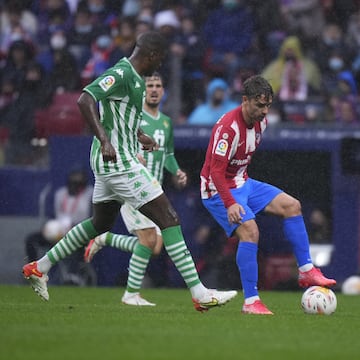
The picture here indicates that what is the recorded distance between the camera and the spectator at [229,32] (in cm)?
1889

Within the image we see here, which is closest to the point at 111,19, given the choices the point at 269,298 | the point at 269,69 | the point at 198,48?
the point at 198,48

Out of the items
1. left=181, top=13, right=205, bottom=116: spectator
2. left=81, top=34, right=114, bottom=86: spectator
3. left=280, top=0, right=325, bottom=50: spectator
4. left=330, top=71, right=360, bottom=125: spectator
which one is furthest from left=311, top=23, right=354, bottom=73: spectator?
left=81, top=34, right=114, bottom=86: spectator

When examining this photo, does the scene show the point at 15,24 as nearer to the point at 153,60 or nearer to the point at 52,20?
the point at 52,20

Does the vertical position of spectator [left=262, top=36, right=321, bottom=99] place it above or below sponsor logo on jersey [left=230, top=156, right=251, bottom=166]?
above

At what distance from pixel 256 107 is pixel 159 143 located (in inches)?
102

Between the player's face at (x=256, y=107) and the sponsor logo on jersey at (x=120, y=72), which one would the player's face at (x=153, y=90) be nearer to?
the player's face at (x=256, y=107)

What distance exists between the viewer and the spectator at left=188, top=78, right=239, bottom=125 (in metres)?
17.0

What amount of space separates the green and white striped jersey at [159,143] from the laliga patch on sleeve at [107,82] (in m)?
3.05

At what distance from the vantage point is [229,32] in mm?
19047

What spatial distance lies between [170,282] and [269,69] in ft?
12.0

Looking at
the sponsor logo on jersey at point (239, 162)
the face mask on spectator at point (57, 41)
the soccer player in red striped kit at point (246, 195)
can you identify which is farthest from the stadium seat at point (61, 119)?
the sponsor logo on jersey at point (239, 162)

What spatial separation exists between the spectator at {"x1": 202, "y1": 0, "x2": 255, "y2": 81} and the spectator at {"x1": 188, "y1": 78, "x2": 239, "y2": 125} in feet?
5.18

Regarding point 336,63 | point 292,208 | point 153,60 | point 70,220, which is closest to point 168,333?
point 153,60

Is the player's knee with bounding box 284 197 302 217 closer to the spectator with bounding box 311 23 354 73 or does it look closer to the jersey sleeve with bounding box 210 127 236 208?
the jersey sleeve with bounding box 210 127 236 208
